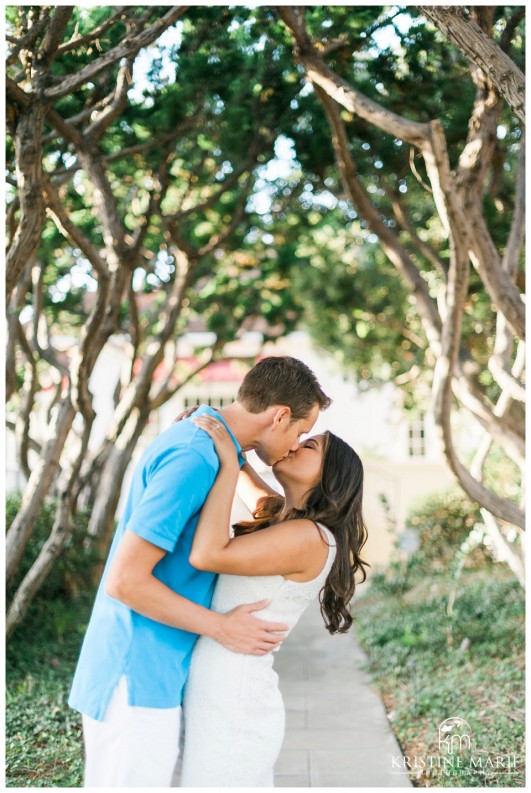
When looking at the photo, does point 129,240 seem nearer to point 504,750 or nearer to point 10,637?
point 10,637

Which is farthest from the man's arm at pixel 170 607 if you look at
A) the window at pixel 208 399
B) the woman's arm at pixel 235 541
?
the window at pixel 208 399

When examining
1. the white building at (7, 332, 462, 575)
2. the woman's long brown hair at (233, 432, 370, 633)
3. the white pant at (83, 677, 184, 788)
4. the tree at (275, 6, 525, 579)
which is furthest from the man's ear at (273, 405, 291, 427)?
the white building at (7, 332, 462, 575)

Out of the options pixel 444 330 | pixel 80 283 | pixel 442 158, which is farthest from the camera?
pixel 80 283

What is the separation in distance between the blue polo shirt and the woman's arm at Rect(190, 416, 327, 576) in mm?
44

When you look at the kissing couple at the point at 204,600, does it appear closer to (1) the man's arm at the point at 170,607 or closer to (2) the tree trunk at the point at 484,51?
(1) the man's arm at the point at 170,607

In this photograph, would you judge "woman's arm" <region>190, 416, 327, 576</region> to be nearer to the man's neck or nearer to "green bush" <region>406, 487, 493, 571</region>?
the man's neck

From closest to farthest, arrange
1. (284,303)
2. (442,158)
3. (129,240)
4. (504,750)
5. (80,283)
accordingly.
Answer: (504,750) → (442,158) → (129,240) → (80,283) → (284,303)

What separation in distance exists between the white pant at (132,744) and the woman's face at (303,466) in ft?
2.88

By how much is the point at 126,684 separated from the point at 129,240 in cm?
768

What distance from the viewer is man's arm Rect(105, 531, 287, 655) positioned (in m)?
2.38

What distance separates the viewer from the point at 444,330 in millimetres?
5961

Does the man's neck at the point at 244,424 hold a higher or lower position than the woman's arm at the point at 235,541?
higher

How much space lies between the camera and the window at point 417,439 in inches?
912

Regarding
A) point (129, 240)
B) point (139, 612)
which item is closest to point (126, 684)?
point (139, 612)
